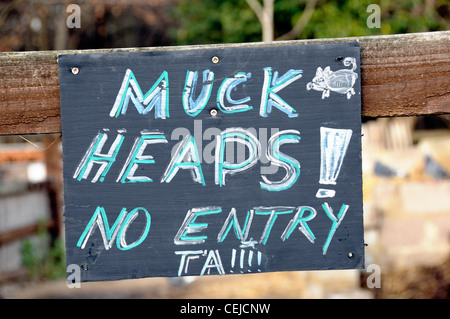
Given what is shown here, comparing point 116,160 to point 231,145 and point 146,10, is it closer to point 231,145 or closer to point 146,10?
point 231,145

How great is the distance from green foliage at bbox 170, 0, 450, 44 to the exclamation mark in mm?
6483

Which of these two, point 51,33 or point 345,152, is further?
point 51,33

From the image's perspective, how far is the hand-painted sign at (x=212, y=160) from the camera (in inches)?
56.6

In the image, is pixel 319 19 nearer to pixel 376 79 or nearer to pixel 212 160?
pixel 376 79

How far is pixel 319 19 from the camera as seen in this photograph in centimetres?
823

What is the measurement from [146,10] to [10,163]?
6.33 meters

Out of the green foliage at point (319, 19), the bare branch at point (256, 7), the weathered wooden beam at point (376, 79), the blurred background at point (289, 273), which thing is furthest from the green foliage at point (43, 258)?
the weathered wooden beam at point (376, 79)

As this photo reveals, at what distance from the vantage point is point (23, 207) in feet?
20.4

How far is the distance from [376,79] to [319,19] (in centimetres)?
716

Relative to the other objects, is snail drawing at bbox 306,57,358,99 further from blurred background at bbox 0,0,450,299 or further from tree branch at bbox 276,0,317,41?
tree branch at bbox 276,0,317,41

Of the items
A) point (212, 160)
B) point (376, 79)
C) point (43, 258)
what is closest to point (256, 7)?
point (43, 258)

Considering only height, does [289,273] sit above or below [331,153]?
below
